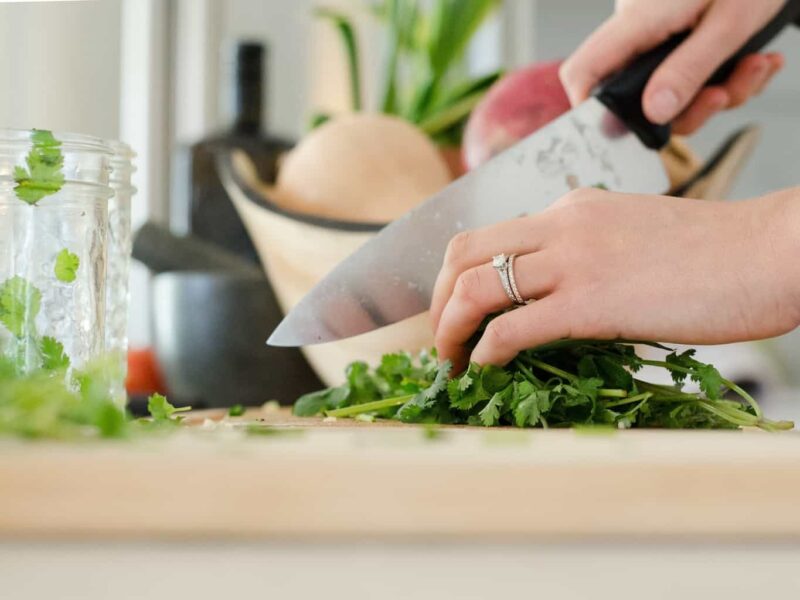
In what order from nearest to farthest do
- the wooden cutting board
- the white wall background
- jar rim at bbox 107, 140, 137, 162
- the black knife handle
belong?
the wooden cutting board < jar rim at bbox 107, 140, 137, 162 < the black knife handle < the white wall background

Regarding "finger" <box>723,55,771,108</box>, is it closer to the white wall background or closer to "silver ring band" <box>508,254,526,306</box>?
"silver ring band" <box>508,254,526,306</box>

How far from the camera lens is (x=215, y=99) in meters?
2.52

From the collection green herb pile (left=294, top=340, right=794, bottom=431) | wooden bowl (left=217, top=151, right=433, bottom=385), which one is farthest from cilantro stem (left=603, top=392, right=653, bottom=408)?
wooden bowl (left=217, top=151, right=433, bottom=385)

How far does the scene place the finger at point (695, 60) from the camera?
1.00 m

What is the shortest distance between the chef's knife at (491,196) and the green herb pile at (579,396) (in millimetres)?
127

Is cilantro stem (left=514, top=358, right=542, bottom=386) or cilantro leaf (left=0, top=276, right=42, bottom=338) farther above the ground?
cilantro leaf (left=0, top=276, right=42, bottom=338)

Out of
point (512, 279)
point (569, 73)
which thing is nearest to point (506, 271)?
point (512, 279)

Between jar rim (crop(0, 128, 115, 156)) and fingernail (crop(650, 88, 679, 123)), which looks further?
fingernail (crop(650, 88, 679, 123))

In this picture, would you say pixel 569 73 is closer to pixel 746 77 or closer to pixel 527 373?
pixel 746 77

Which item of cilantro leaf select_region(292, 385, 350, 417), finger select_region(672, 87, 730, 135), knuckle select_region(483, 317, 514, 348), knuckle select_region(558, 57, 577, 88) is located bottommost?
cilantro leaf select_region(292, 385, 350, 417)

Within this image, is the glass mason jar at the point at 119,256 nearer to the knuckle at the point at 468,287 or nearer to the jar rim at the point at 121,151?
the jar rim at the point at 121,151

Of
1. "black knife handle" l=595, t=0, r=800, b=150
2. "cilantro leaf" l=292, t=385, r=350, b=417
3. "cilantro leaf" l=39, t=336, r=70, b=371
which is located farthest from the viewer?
"black knife handle" l=595, t=0, r=800, b=150

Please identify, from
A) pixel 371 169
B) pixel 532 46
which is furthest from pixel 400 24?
pixel 532 46

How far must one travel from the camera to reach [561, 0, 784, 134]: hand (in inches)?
39.8
